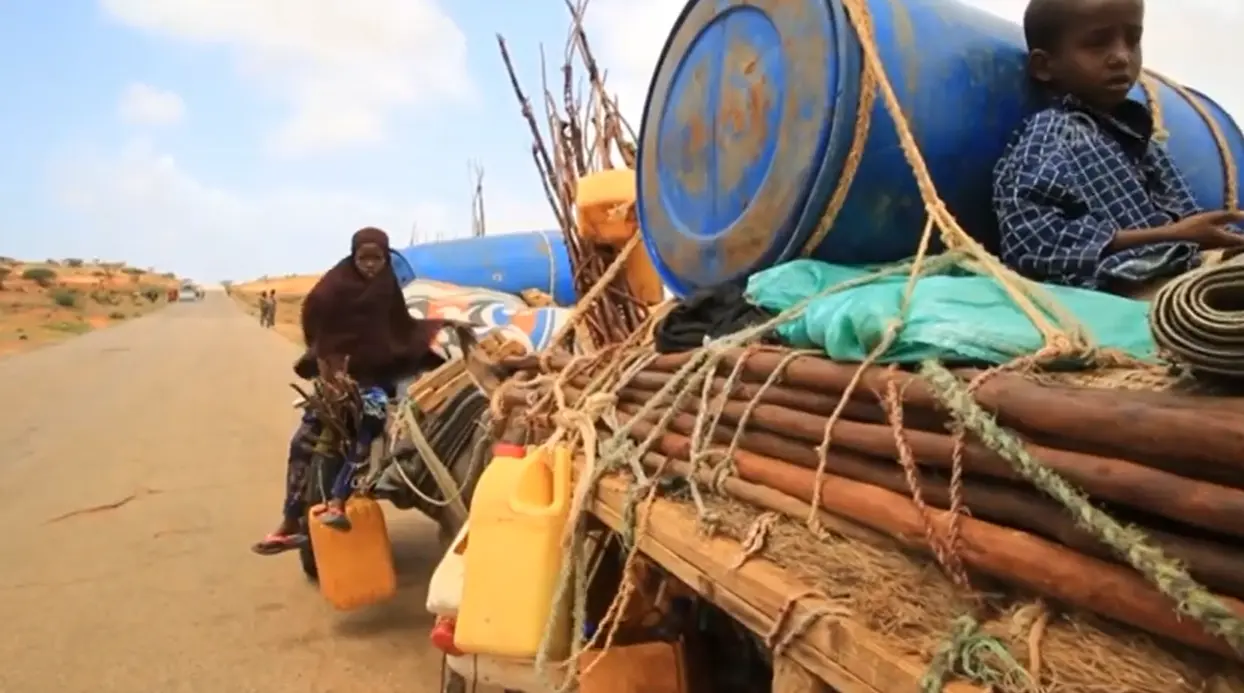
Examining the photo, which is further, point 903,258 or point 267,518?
point 267,518

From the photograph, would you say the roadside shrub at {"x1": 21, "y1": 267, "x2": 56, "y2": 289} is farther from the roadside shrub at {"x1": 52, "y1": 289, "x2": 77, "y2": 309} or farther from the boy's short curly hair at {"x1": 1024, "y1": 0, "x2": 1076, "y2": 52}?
the boy's short curly hair at {"x1": 1024, "y1": 0, "x2": 1076, "y2": 52}

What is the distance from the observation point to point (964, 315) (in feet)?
4.72

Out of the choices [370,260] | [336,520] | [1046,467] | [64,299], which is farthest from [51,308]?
[1046,467]

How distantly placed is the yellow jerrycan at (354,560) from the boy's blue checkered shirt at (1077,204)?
3156 mm

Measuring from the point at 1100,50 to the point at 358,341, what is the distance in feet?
13.2

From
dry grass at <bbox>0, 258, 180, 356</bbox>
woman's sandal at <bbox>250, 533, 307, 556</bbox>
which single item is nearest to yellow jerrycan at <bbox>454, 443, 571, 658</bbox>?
woman's sandal at <bbox>250, 533, 307, 556</bbox>

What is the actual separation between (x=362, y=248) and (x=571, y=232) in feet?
6.83

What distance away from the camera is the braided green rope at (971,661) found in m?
1.05

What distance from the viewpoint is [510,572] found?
6.97 ft

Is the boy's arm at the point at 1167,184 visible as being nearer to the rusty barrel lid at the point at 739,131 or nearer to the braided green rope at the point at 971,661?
the rusty barrel lid at the point at 739,131

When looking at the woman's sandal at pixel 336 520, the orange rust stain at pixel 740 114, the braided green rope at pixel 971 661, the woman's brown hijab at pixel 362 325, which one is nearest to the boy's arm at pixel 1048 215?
the orange rust stain at pixel 740 114

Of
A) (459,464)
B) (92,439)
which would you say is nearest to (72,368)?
(92,439)

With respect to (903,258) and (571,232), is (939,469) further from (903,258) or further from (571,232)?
(571,232)

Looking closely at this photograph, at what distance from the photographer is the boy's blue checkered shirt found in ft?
5.94
